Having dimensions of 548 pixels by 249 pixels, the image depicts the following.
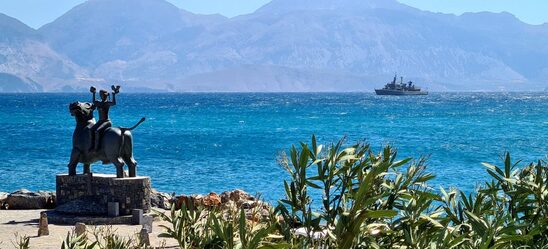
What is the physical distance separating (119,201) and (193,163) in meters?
33.6

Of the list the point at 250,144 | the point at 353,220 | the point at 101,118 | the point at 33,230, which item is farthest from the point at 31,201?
the point at 250,144

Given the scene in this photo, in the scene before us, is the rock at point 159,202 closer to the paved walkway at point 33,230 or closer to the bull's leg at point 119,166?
the paved walkway at point 33,230

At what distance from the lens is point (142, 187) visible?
21.1 meters

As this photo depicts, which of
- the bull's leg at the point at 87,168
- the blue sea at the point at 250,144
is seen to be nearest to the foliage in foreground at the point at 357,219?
the bull's leg at the point at 87,168

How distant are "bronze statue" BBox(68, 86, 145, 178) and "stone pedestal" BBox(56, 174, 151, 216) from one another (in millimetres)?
323

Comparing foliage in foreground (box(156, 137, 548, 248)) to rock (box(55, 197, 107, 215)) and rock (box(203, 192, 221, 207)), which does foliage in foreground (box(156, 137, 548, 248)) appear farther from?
rock (box(203, 192, 221, 207))

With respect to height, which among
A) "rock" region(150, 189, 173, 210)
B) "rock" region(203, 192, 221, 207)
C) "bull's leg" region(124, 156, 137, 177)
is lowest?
"rock" region(150, 189, 173, 210)

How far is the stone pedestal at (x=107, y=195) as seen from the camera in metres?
21.0

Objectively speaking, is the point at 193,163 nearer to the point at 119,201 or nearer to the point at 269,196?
the point at 269,196

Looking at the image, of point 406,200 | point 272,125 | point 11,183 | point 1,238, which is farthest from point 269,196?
point 272,125

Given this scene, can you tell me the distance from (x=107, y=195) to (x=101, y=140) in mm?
1331

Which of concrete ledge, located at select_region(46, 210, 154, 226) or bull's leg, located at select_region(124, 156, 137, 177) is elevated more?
bull's leg, located at select_region(124, 156, 137, 177)

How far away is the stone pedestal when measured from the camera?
2098 cm

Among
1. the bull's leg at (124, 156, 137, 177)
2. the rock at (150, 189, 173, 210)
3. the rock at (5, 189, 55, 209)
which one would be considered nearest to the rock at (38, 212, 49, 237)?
the bull's leg at (124, 156, 137, 177)
